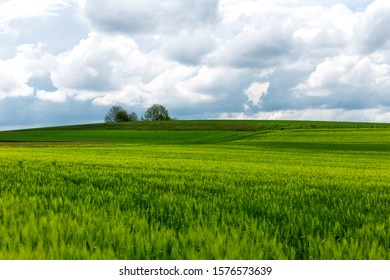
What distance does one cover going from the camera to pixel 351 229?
17.4 ft

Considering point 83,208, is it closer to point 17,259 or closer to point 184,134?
point 17,259

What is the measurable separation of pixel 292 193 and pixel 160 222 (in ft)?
14.7

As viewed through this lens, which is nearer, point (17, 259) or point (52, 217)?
point (17, 259)

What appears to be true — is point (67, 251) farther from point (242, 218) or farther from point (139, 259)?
point (242, 218)

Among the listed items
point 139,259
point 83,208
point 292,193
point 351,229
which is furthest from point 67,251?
point 292,193

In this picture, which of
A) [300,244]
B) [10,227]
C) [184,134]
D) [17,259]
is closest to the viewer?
[17,259]

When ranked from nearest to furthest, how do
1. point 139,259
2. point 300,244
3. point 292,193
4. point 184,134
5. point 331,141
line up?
1. point 139,259
2. point 300,244
3. point 292,193
4. point 331,141
5. point 184,134

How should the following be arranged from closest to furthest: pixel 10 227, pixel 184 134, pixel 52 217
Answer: pixel 10 227 → pixel 52 217 → pixel 184 134

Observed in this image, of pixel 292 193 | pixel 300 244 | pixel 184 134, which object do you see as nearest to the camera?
pixel 300 244

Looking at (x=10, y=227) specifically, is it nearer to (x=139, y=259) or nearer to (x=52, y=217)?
(x=52, y=217)

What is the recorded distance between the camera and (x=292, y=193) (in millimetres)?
9047

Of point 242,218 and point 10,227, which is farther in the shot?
point 242,218
